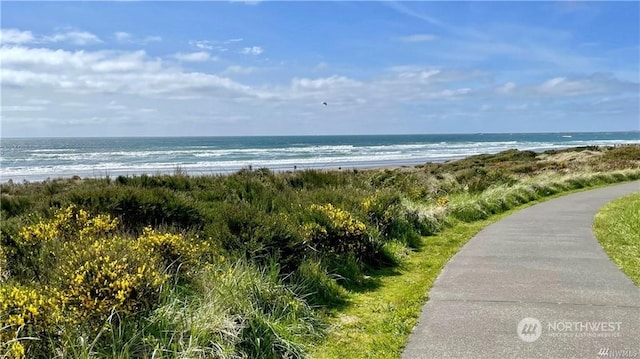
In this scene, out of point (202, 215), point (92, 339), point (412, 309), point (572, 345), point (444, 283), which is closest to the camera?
point (92, 339)

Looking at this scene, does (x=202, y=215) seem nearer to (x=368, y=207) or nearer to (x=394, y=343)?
(x=368, y=207)

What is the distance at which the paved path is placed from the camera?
4.49 meters

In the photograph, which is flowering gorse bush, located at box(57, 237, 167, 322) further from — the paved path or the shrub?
the shrub

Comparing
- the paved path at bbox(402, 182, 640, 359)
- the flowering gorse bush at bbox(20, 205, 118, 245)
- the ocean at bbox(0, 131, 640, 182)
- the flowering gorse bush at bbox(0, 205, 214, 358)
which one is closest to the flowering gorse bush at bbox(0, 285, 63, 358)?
the flowering gorse bush at bbox(0, 205, 214, 358)

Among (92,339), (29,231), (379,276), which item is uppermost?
(29,231)

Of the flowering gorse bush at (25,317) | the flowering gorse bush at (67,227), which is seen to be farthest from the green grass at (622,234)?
the flowering gorse bush at (67,227)

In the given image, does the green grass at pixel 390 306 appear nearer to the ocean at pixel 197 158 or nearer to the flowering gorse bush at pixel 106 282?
the flowering gorse bush at pixel 106 282

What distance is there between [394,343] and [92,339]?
262 cm

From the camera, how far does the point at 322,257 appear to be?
7.32m

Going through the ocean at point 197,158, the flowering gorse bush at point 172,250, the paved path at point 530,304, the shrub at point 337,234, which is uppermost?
the flowering gorse bush at point 172,250

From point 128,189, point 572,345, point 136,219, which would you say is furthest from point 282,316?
point 128,189

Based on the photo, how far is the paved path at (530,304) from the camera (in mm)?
4492

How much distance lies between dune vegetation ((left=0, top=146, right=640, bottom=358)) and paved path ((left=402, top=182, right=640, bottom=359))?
1.27ft

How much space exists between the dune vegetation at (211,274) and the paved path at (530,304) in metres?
0.39
